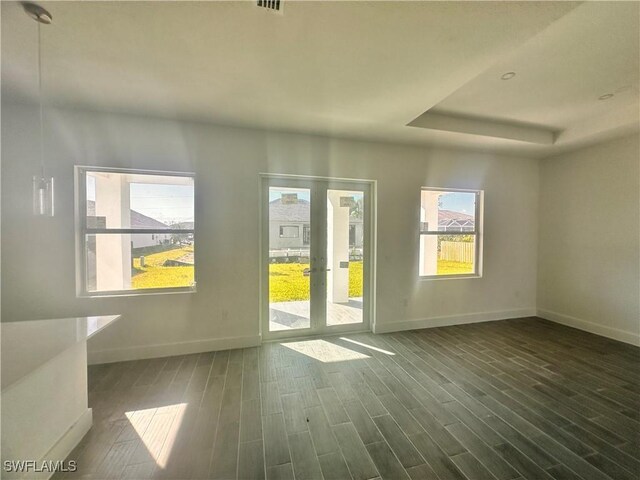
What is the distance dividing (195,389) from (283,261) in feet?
5.76

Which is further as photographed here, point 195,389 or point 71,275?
point 71,275

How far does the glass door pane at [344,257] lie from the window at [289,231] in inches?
19.0

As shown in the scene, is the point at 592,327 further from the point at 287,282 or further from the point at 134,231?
the point at 134,231

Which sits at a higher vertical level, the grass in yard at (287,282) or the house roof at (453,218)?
the house roof at (453,218)

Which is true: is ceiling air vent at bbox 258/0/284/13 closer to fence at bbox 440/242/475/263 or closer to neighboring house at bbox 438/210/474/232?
neighboring house at bbox 438/210/474/232

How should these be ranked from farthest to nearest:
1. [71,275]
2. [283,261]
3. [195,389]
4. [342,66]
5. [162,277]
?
[283,261], [162,277], [71,275], [195,389], [342,66]

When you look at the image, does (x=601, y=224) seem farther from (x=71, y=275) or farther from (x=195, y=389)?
(x=71, y=275)

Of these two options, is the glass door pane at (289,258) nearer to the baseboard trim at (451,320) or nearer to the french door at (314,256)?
the french door at (314,256)

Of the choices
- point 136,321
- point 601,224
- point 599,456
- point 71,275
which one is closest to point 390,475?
point 599,456

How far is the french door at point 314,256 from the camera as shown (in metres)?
3.54

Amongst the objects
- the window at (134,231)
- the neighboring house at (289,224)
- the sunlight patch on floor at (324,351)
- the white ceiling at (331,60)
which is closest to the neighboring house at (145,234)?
the window at (134,231)

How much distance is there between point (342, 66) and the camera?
199 centimetres

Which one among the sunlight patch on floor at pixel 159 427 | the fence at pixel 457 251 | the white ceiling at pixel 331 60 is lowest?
the sunlight patch on floor at pixel 159 427

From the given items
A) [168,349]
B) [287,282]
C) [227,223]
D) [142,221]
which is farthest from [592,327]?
[142,221]
